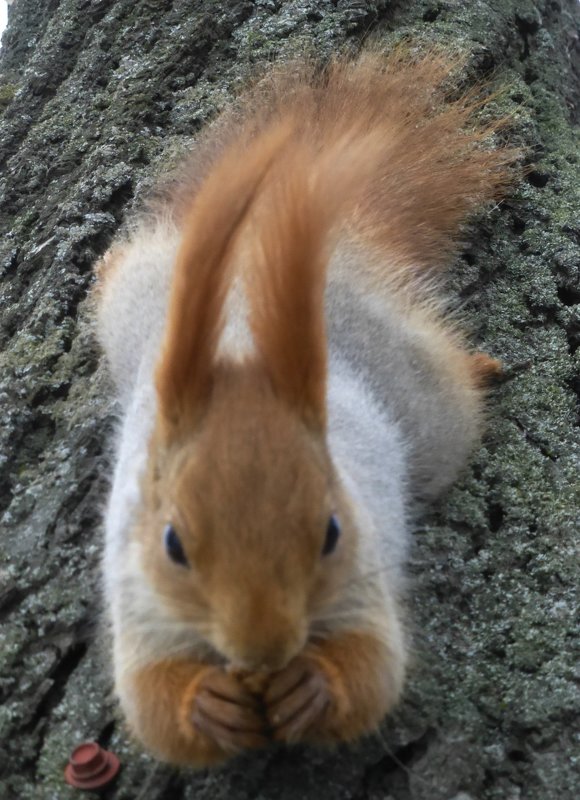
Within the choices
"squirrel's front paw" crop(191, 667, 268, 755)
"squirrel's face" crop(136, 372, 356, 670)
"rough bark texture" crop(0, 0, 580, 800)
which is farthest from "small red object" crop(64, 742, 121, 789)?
"squirrel's face" crop(136, 372, 356, 670)

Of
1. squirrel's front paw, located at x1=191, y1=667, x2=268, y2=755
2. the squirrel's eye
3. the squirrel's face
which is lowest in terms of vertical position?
squirrel's front paw, located at x1=191, y1=667, x2=268, y2=755

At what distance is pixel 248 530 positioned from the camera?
145 cm

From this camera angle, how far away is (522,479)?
2.03 m

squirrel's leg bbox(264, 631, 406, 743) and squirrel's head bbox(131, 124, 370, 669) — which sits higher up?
squirrel's head bbox(131, 124, 370, 669)

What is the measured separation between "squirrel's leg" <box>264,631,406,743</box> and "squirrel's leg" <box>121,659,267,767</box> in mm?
47

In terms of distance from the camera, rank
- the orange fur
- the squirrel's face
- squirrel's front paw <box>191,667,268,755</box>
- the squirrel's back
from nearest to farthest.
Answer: the squirrel's face
squirrel's front paw <box>191,667,268,755</box>
the squirrel's back
the orange fur

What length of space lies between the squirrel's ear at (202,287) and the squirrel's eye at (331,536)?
0.94 ft

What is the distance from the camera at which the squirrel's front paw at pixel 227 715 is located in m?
1.57

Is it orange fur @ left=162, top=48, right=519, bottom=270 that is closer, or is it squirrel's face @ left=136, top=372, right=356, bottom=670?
squirrel's face @ left=136, top=372, right=356, bottom=670

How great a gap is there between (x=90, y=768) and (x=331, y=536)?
54 cm

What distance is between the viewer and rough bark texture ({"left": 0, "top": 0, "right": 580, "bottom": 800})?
162 cm

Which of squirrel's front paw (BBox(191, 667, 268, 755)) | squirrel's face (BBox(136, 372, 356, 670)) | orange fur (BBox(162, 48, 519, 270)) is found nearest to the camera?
squirrel's face (BBox(136, 372, 356, 670))

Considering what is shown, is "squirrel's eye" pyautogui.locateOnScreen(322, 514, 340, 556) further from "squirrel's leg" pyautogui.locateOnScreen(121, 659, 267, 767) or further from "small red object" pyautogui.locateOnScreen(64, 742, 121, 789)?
"small red object" pyautogui.locateOnScreen(64, 742, 121, 789)

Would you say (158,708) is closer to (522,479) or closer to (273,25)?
(522,479)
